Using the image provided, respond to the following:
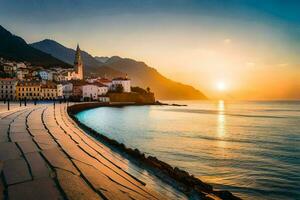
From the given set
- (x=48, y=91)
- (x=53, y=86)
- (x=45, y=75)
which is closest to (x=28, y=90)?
(x=48, y=91)

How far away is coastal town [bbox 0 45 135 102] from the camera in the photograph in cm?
10292

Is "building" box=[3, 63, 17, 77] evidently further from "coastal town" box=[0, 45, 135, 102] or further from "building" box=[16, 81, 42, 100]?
"building" box=[16, 81, 42, 100]

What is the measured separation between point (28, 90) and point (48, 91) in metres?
7.37

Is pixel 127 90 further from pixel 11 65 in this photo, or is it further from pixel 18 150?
pixel 18 150

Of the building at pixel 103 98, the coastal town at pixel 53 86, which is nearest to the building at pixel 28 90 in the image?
the coastal town at pixel 53 86

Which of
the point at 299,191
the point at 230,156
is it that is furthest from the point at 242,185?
the point at 230,156

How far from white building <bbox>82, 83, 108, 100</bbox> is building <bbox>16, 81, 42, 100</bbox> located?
2328 cm

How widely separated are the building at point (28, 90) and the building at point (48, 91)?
6.06ft

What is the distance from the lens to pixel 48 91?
109 m

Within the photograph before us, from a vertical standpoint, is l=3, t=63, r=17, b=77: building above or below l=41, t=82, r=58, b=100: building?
above

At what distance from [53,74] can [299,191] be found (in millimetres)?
153823

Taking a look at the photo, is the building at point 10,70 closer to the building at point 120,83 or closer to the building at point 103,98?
the building at point 103,98

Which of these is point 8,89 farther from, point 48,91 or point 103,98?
point 103,98

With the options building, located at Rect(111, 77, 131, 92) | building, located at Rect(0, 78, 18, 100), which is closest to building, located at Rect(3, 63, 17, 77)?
building, located at Rect(0, 78, 18, 100)
